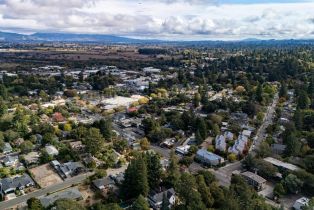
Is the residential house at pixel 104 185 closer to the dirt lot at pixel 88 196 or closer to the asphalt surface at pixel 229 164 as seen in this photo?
the dirt lot at pixel 88 196

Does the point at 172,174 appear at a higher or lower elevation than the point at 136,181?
lower

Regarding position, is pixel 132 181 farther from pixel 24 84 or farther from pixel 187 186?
pixel 24 84

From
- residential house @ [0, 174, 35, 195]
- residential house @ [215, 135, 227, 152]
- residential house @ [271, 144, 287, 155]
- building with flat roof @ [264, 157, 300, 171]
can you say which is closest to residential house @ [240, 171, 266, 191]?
building with flat roof @ [264, 157, 300, 171]

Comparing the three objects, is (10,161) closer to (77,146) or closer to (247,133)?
(77,146)

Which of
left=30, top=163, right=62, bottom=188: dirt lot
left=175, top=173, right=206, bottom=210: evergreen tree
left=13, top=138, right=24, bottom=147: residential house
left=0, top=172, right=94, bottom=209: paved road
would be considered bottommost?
left=0, top=172, right=94, bottom=209: paved road

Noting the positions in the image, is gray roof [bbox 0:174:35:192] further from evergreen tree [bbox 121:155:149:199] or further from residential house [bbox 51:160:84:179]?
evergreen tree [bbox 121:155:149:199]

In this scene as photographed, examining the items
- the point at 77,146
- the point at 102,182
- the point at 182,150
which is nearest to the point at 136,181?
the point at 102,182
